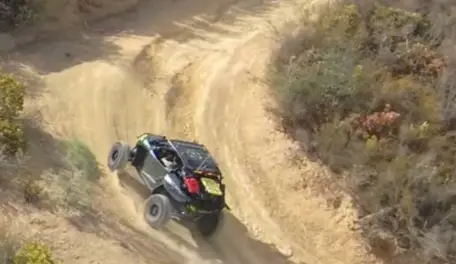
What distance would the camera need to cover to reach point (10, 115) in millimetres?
10938

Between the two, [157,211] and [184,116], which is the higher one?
[157,211]

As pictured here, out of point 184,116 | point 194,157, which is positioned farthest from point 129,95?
point 194,157

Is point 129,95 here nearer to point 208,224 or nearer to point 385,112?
point 208,224

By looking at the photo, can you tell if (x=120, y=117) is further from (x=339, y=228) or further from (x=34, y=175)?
(x=339, y=228)

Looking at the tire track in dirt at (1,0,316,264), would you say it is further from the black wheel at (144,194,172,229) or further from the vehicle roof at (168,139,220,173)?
the vehicle roof at (168,139,220,173)

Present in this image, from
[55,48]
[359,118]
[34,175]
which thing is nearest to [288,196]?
[359,118]

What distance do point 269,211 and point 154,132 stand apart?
2534mm

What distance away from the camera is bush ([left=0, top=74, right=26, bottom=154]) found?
10352 millimetres

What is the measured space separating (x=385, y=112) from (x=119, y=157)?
5.10m

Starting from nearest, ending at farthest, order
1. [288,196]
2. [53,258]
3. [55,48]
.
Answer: [53,258]
[288,196]
[55,48]

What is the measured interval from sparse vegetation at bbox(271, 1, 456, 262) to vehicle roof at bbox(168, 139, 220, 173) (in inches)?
104

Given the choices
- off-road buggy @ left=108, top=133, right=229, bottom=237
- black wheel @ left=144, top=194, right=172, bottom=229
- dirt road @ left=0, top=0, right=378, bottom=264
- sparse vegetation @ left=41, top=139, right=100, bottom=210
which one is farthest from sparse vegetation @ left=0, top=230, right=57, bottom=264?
off-road buggy @ left=108, top=133, right=229, bottom=237

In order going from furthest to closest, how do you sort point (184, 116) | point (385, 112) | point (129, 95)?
point (184, 116) → point (129, 95) → point (385, 112)

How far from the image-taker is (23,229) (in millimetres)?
9289
